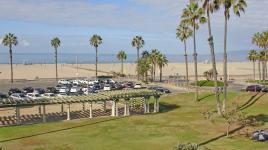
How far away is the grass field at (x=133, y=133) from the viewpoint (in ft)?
137

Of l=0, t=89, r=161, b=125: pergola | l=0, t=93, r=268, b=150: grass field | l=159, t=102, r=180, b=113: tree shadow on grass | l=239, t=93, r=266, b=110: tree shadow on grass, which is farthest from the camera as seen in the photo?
l=159, t=102, r=180, b=113: tree shadow on grass

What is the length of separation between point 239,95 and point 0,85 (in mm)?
64279

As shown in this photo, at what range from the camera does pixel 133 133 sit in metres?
48.0

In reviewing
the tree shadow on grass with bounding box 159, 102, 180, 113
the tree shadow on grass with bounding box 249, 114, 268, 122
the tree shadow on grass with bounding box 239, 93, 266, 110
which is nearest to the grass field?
the tree shadow on grass with bounding box 249, 114, 268, 122

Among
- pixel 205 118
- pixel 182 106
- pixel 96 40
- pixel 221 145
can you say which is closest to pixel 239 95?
pixel 182 106

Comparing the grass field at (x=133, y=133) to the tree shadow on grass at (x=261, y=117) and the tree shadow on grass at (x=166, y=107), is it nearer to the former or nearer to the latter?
the tree shadow on grass at (x=261, y=117)

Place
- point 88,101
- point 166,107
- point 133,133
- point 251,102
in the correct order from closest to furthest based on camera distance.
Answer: point 133,133 → point 88,101 → point 251,102 → point 166,107

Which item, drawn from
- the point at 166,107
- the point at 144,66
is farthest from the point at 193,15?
the point at 144,66

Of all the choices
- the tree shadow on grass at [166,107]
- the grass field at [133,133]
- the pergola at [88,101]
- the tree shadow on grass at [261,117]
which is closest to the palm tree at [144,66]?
the tree shadow on grass at [166,107]

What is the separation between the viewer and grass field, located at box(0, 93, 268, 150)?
41.7 metres

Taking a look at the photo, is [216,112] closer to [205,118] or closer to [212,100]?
[205,118]

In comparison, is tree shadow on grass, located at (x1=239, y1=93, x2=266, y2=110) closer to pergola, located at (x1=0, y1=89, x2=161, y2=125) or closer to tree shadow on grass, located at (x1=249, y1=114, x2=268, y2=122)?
tree shadow on grass, located at (x1=249, y1=114, x2=268, y2=122)

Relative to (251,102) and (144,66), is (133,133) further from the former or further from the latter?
(144,66)

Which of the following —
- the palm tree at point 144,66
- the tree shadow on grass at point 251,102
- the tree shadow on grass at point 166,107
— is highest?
the palm tree at point 144,66
